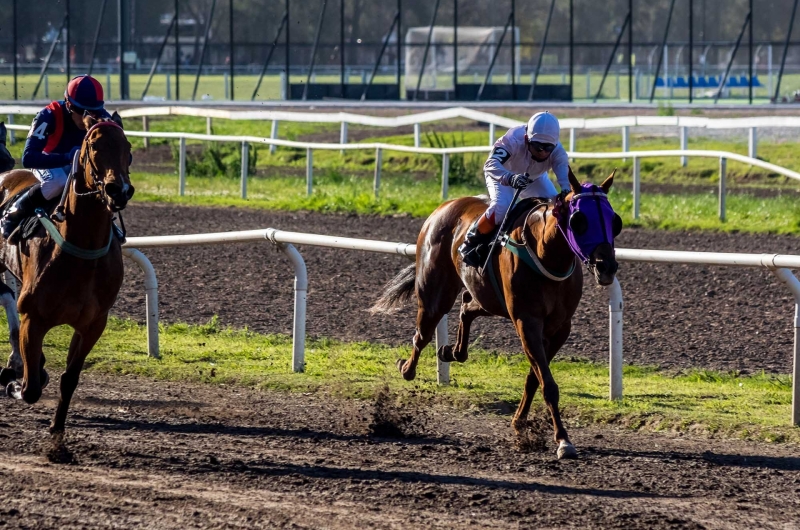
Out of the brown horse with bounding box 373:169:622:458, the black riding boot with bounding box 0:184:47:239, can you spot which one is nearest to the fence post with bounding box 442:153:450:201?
the brown horse with bounding box 373:169:622:458

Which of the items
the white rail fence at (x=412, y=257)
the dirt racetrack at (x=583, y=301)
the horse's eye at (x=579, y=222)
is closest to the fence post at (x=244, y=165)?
the dirt racetrack at (x=583, y=301)

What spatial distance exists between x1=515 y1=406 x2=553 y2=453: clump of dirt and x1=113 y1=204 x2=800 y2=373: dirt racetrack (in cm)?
178

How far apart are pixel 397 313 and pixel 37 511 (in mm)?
5280

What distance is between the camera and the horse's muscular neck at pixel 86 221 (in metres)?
5.98

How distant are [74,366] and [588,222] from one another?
2861 millimetres

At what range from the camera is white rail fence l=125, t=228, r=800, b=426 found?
618 cm

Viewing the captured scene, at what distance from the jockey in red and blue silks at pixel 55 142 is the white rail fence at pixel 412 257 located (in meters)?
1.63

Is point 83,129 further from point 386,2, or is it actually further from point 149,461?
point 386,2

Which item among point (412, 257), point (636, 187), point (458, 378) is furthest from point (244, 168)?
point (458, 378)

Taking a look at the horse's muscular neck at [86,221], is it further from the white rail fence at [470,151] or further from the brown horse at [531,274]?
the white rail fence at [470,151]

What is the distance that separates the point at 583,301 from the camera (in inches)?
382

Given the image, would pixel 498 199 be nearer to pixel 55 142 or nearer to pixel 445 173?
pixel 55 142

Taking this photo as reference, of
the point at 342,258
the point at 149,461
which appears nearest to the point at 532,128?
the point at 149,461

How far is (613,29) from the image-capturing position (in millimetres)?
31422
